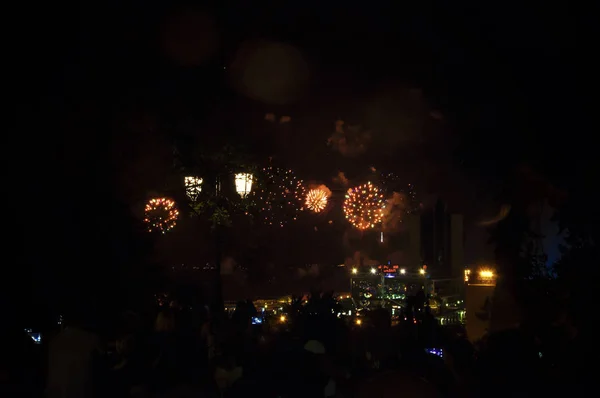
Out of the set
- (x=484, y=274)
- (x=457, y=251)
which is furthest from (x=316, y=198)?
(x=484, y=274)

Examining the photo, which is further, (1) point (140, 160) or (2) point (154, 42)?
(2) point (154, 42)

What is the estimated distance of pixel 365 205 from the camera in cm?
1370

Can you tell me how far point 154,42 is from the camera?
6902mm

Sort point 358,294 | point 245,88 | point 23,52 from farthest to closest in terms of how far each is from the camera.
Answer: point 358,294 → point 245,88 → point 23,52

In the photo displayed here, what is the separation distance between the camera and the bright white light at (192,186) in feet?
37.9

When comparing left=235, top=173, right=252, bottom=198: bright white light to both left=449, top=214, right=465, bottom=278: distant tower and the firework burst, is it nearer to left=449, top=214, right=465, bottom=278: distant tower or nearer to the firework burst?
the firework burst

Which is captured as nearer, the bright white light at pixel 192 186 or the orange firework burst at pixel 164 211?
the orange firework burst at pixel 164 211

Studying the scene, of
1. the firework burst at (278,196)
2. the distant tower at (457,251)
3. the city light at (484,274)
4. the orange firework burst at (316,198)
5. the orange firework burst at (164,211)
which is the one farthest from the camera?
the orange firework burst at (316,198)

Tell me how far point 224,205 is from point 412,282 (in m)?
3.84

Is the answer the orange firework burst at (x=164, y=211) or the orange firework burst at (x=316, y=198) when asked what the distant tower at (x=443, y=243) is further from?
the orange firework burst at (x=164, y=211)

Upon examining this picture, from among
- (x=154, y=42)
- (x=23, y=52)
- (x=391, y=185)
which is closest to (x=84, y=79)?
(x=23, y=52)

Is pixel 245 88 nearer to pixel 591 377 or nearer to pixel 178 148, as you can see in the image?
pixel 178 148

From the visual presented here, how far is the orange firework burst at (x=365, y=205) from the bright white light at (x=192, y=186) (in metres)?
3.37

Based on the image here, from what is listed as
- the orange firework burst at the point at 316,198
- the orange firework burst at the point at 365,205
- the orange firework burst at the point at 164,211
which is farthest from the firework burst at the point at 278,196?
the orange firework burst at the point at 164,211
